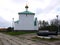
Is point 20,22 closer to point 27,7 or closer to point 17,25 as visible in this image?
point 17,25

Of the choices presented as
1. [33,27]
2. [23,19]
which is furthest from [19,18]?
[33,27]

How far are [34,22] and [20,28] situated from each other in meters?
6.56

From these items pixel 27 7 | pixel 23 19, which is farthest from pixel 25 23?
pixel 27 7

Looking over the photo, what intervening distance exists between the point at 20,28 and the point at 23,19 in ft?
13.4

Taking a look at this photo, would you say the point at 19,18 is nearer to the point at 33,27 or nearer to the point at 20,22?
the point at 20,22

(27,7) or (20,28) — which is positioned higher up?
(27,7)

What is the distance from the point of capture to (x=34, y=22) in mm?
82688

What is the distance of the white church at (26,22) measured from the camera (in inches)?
3179

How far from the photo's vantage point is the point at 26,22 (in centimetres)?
8194

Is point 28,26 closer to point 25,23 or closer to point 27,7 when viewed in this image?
point 25,23

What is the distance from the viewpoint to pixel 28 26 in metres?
81.1

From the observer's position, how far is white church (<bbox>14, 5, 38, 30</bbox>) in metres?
80.8

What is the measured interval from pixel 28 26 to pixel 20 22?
362 cm

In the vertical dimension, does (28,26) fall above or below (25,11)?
below
